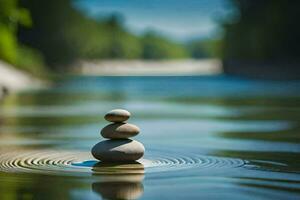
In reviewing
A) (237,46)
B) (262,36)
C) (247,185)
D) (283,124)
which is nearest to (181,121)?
(283,124)

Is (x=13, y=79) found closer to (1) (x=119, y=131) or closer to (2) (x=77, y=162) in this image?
(2) (x=77, y=162)

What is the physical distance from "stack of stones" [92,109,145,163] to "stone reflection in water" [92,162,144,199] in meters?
0.14

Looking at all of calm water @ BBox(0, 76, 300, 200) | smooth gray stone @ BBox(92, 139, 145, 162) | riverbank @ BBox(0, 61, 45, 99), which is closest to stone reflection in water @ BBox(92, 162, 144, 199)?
calm water @ BBox(0, 76, 300, 200)

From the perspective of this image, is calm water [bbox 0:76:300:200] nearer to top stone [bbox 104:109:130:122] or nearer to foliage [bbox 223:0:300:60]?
top stone [bbox 104:109:130:122]

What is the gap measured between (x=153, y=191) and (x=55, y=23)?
14134 cm

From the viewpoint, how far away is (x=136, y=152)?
1619 cm

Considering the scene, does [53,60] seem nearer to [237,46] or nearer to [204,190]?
[237,46]

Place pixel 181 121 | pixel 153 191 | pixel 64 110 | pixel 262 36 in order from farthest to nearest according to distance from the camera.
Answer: pixel 262 36
pixel 64 110
pixel 181 121
pixel 153 191

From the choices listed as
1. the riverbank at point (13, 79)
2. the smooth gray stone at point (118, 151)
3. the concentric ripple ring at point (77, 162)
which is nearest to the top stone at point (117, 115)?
the smooth gray stone at point (118, 151)

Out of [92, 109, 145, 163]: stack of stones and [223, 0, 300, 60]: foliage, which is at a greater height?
[223, 0, 300, 60]: foliage

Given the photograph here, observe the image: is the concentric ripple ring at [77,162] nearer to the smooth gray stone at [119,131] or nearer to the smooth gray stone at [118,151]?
the smooth gray stone at [118,151]

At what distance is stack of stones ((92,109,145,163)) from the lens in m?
16.2

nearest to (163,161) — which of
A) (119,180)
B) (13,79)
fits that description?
(119,180)

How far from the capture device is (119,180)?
14.0 m
